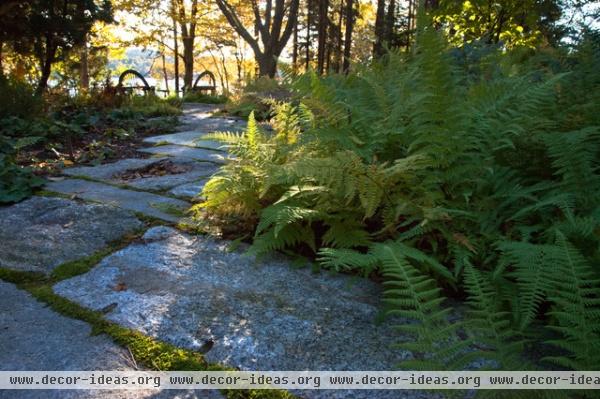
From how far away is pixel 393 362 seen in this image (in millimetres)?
1166

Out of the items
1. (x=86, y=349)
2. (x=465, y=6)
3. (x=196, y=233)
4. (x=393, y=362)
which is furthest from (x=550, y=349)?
(x=465, y=6)

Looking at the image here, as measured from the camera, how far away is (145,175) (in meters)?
3.27

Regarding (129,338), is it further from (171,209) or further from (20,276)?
(171,209)

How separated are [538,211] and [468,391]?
2.73 feet

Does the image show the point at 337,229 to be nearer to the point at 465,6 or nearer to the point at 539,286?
the point at 539,286

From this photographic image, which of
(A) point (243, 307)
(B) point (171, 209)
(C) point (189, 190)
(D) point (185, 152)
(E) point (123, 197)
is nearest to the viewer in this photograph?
(A) point (243, 307)

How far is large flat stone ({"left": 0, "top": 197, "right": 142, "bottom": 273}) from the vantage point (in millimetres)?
1777

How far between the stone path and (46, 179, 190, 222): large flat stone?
0.02 meters

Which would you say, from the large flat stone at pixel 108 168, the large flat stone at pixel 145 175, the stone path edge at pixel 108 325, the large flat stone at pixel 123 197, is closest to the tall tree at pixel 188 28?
the large flat stone at pixel 108 168

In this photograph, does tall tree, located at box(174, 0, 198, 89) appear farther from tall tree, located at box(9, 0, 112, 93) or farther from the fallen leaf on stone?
the fallen leaf on stone

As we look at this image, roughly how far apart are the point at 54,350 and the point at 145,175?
2.22 metres

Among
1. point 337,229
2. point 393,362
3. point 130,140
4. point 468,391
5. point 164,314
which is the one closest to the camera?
point 468,391

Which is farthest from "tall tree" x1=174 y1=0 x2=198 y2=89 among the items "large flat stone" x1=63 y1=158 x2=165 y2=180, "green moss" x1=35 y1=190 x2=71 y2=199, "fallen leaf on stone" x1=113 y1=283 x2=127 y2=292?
"fallen leaf on stone" x1=113 y1=283 x2=127 y2=292

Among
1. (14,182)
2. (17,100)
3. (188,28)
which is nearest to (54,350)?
(14,182)
